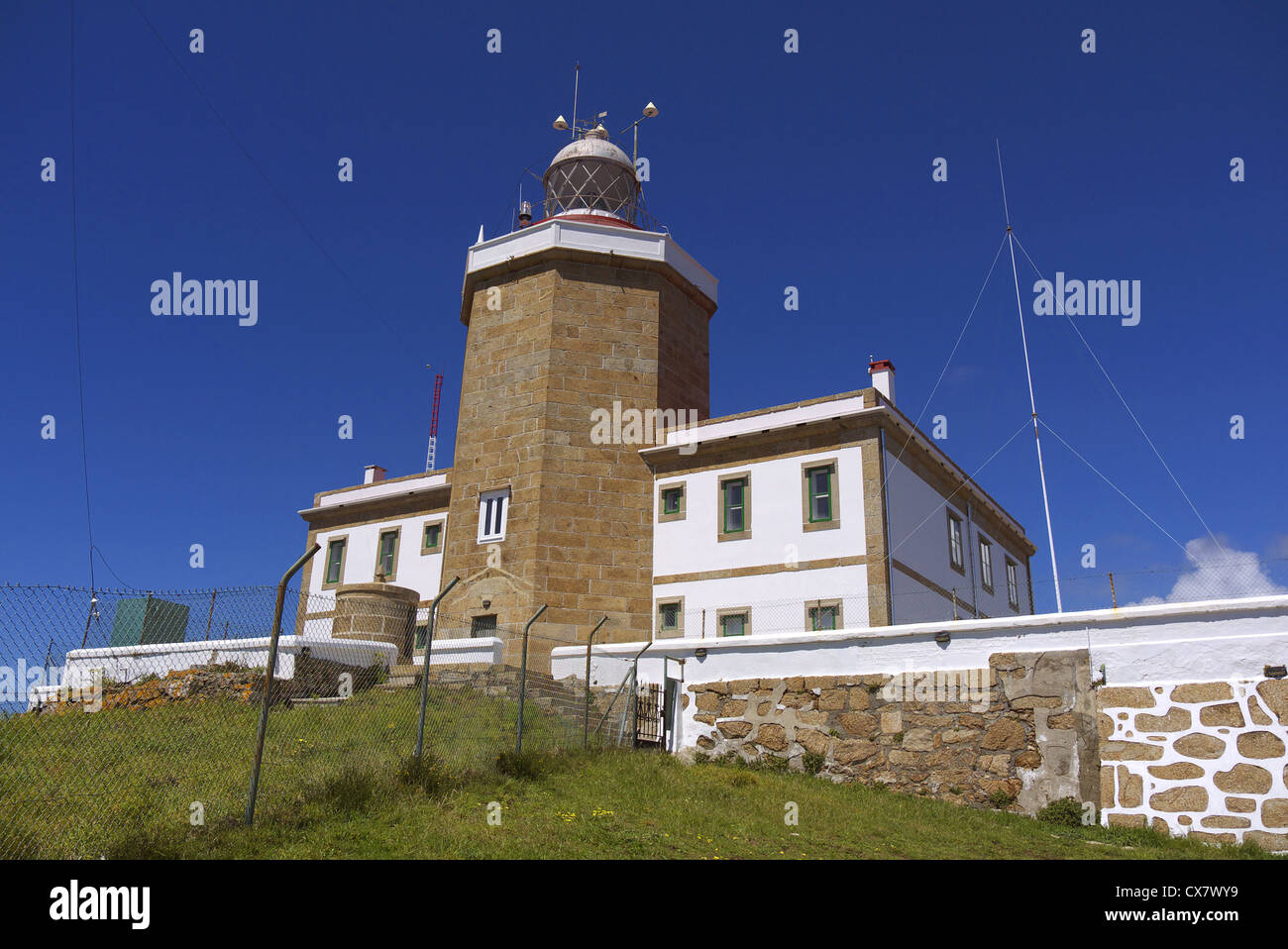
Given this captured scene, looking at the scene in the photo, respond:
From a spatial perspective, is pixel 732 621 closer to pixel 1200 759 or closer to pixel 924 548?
pixel 924 548

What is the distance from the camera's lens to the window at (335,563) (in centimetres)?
3055

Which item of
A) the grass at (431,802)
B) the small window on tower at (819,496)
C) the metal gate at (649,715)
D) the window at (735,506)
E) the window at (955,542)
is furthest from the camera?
the window at (955,542)

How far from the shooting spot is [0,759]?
11977 millimetres

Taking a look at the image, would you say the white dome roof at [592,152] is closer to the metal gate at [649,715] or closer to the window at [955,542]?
the window at [955,542]

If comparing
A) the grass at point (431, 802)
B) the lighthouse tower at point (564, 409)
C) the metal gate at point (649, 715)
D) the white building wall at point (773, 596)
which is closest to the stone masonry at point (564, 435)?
the lighthouse tower at point (564, 409)

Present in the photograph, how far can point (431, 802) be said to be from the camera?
33.7 ft

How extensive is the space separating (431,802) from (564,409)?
15.9 metres

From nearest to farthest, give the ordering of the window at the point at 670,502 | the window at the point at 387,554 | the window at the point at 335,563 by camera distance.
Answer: the window at the point at 670,502 → the window at the point at 387,554 → the window at the point at 335,563

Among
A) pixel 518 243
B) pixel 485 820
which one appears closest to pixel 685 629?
pixel 518 243

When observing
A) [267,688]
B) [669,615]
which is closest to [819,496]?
[669,615]

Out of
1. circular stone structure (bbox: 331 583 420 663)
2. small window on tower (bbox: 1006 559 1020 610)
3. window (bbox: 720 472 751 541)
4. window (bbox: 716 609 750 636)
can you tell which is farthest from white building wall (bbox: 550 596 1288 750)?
small window on tower (bbox: 1006 559 1020 610)

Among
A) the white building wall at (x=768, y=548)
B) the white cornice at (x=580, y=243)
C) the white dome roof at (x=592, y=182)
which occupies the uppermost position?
the white dome roof at (x=592, y=182)

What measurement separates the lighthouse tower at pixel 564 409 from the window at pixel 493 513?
3 cm
